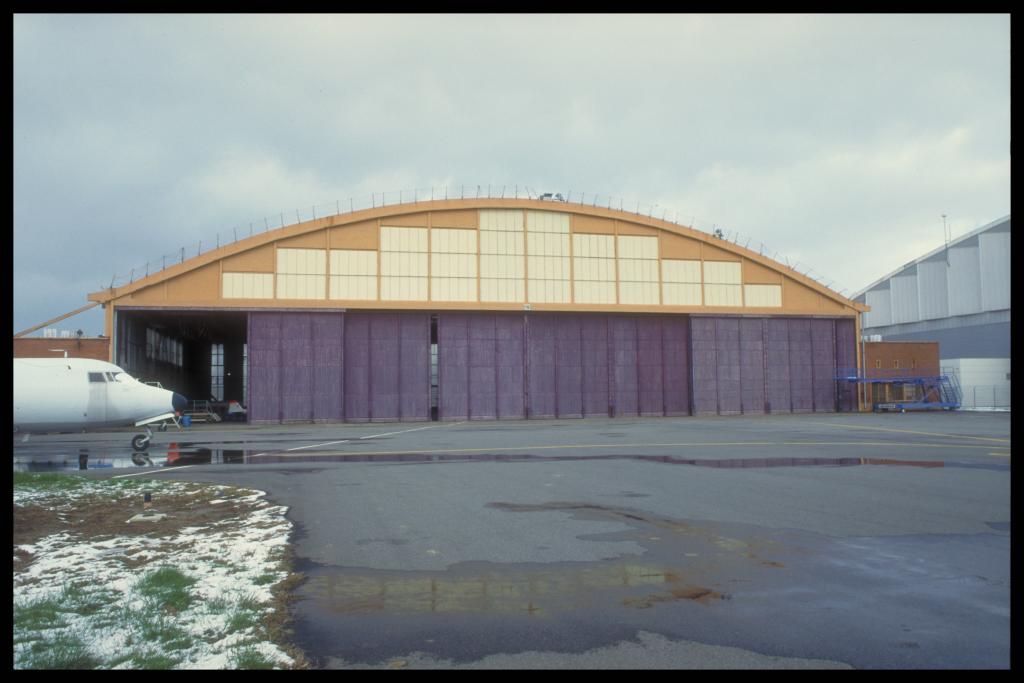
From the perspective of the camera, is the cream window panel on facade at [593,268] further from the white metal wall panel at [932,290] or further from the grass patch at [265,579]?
the white metal wall panel at [932,290]

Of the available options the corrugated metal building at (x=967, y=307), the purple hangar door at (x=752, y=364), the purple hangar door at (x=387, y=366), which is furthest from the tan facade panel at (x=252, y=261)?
the corrugated metal building at (x=967, y=307)

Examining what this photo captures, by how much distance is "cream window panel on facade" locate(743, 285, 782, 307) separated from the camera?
4903 cm

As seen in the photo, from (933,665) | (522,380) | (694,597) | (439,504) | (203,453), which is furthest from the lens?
(522,380)

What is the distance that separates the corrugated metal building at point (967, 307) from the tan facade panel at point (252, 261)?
54301mm

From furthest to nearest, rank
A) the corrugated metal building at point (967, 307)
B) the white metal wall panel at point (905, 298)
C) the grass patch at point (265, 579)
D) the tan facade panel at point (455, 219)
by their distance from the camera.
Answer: the white metal wall panel at point (905, 298) → the corrugated metal building at point (967, 307) → the tan facade panel at point (455, 219) → the grass patch at point (265, 579)

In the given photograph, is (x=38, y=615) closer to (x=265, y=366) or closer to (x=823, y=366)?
(x=265, y=366)

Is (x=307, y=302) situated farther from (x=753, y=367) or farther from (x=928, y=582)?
(x=928, y=582)

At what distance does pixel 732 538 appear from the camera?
8398 mm

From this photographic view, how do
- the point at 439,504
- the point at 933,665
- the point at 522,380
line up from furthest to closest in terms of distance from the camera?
the point at 522,380 < the point at 439,504 < the point at 933,665

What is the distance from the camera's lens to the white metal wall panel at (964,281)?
210 feet

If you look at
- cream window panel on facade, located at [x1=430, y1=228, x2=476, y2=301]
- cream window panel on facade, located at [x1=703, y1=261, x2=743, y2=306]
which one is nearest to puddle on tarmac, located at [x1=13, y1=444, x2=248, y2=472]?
cream window panel on facade, located at [x1=430, y1=228, x2=476, y2=301]

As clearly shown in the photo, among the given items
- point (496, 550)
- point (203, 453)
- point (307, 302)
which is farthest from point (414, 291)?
point (496, 550)

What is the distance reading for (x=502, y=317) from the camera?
4606 cm

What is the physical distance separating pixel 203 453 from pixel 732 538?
18.5 metres
